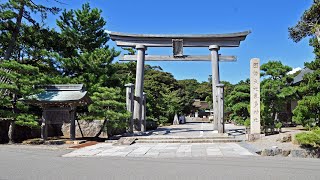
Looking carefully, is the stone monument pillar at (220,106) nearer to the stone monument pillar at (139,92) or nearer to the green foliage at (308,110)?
the green foliage at (308,110)

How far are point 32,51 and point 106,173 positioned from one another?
51.7 feet

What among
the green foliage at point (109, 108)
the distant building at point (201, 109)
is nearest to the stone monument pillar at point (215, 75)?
the green foliage at point (109, 108)

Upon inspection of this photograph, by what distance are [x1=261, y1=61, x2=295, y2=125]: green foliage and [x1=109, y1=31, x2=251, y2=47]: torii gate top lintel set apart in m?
4.30

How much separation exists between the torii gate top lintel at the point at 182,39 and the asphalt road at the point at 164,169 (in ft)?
36.9

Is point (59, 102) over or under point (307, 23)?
under

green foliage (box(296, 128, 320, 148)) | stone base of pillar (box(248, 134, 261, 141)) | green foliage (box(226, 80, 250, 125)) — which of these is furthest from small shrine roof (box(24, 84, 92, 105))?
A: green foliage (box(226, 80, 250, 125))

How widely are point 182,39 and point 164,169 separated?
13.0 m

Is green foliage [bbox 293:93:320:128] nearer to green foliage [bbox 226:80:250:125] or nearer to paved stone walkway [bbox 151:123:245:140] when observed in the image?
paved stone walkway [bbox 151:123:245:140]

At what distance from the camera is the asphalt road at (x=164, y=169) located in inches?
264

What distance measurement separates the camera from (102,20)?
21891 mm

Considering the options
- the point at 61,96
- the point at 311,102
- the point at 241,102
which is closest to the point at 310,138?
the point at 311,102

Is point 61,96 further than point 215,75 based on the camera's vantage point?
No

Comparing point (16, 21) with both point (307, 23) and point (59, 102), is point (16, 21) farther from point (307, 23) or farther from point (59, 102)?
point (307, 23)

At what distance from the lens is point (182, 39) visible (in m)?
19.4
